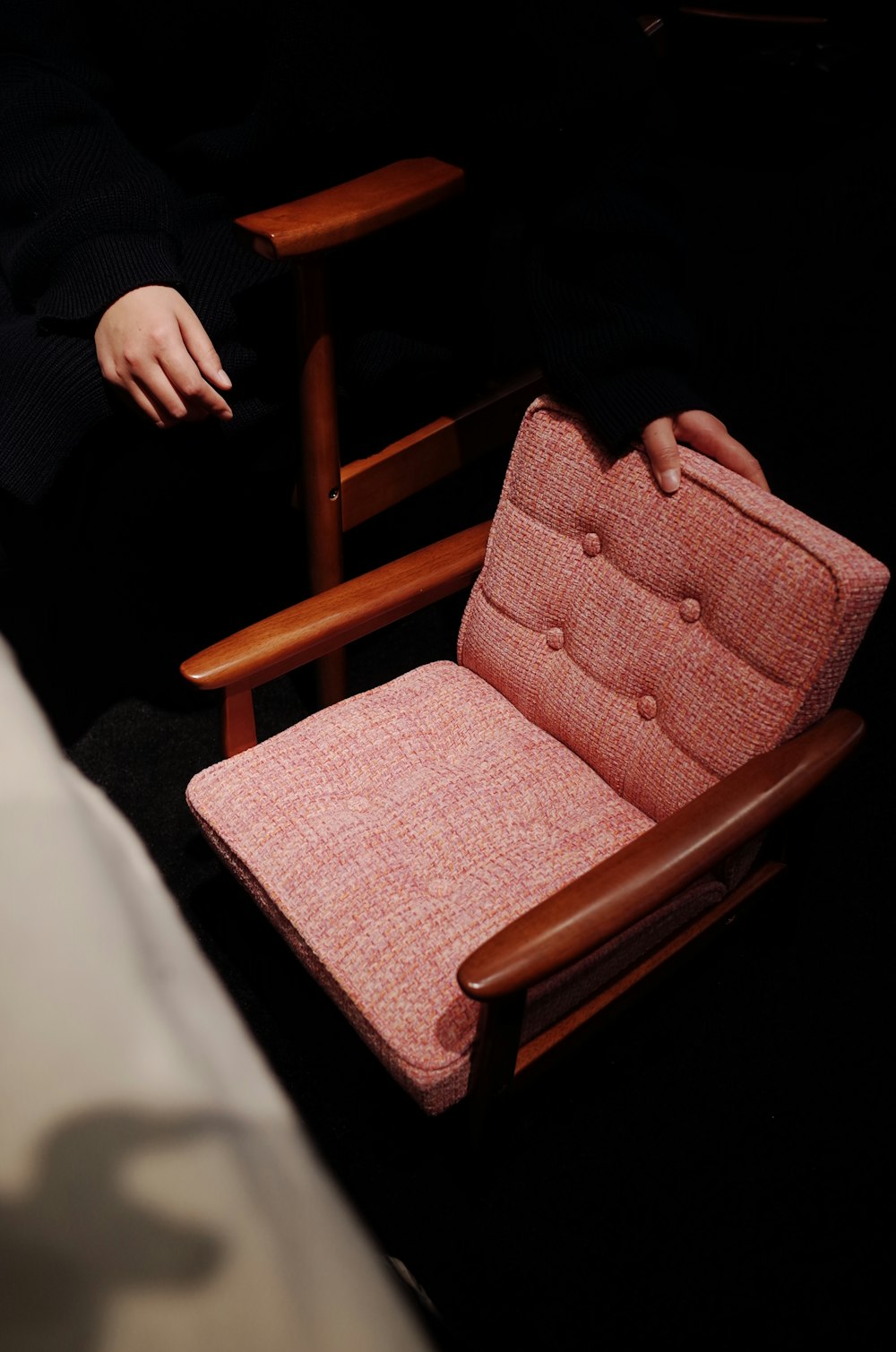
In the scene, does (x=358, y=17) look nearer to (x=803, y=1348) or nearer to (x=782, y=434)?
(x=782, y=434)

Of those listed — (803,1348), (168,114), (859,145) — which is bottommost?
(803,1348)

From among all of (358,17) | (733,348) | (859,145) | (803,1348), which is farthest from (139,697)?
(859,145)

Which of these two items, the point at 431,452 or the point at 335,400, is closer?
the point at 335,400

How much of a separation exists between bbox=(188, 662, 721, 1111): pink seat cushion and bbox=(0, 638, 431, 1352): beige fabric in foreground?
39cm

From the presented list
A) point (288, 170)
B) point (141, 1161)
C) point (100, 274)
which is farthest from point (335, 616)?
point (141, 1161)

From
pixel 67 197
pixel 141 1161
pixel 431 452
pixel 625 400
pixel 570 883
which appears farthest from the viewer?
pixel 431 452

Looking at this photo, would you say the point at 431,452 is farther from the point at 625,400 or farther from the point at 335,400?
the point at 625,400

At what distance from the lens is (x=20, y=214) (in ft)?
3.99

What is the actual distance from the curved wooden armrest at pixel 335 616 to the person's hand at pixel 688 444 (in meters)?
0.29

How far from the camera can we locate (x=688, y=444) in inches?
42.6

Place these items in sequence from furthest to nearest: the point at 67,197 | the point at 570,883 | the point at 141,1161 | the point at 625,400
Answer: the point at 67,197
the point at 625,400
the point at 570,883
the point at 141,1161

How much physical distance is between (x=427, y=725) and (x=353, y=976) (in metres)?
0.35

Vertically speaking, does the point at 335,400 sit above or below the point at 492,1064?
above

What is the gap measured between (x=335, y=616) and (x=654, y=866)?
0.49m
